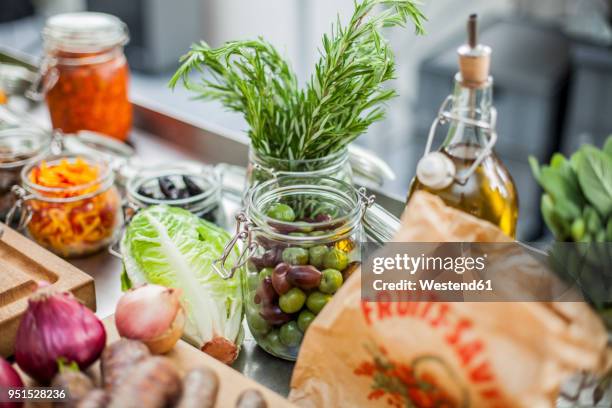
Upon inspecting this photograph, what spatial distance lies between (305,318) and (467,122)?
0.89 ft

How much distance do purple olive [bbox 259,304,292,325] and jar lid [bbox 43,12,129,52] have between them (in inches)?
29.0

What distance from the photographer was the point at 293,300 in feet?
2.54

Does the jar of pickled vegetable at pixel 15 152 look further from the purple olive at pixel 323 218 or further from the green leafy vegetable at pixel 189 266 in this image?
the purple olive at pixel 323 218

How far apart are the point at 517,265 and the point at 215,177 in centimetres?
51

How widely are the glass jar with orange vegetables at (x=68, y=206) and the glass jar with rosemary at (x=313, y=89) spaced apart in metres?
0.22

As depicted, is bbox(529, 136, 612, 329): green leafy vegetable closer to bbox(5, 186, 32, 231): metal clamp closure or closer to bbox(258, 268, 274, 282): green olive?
bbox(258, 268, 274, 282): green olive

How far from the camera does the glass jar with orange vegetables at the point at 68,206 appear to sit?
1.03 metres

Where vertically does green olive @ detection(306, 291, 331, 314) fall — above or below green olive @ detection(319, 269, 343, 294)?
below

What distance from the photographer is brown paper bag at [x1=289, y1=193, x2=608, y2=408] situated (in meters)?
0.58

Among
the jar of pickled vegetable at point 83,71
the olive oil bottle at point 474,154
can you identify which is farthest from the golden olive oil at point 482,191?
the jar of pickled vegetable at point 83,71

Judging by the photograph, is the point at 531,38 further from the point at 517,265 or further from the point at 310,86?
the point at 517,265

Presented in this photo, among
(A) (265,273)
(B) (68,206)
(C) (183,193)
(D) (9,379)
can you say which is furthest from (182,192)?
(D) (9,379)

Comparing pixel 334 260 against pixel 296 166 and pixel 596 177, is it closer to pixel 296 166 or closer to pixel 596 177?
pixel 296 166

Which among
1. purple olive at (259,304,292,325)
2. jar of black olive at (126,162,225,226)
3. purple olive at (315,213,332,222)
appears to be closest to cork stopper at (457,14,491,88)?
purple olive at (315,213,332,222)
